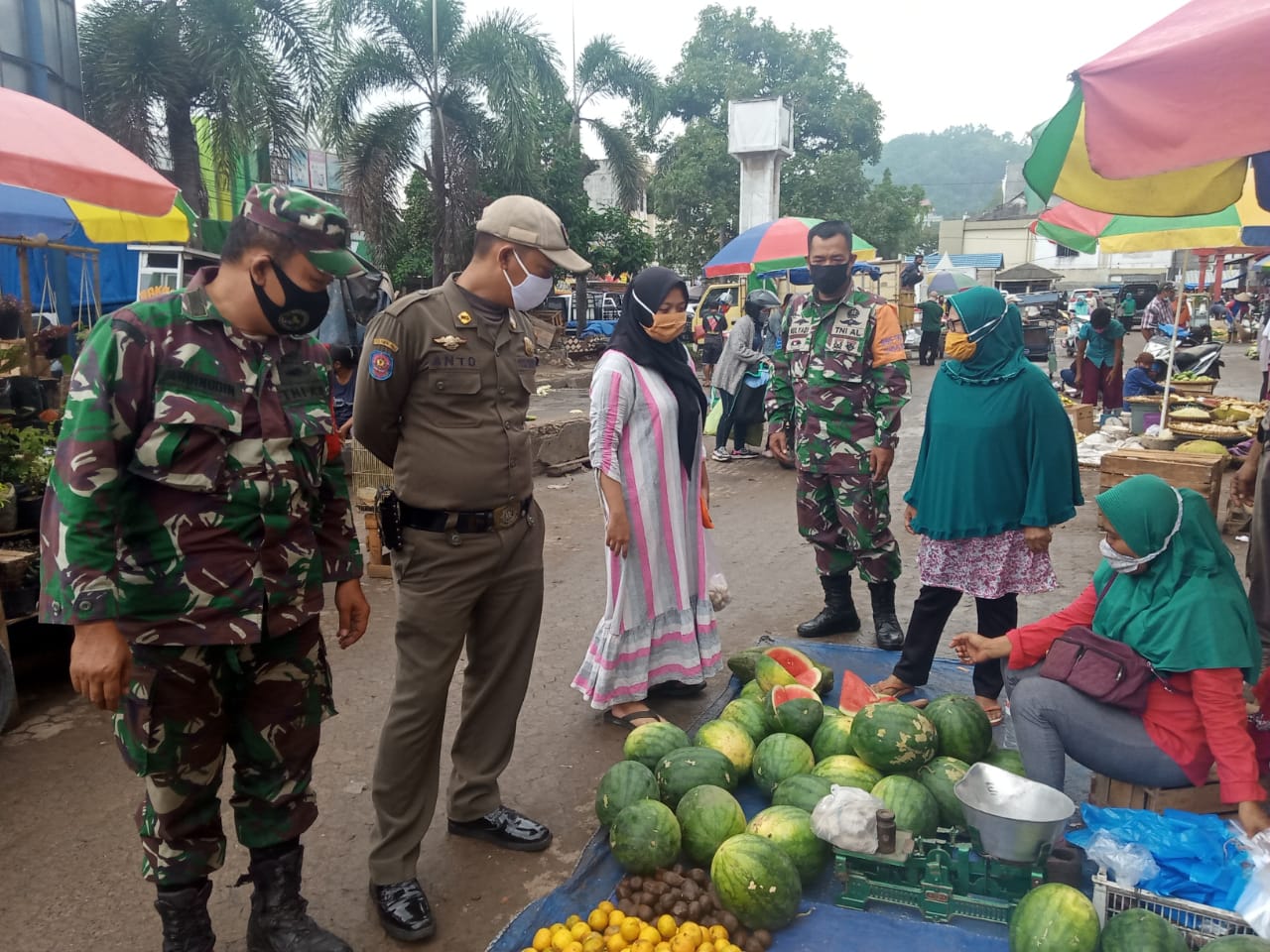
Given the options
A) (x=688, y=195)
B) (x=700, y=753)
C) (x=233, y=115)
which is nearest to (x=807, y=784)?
(x=700, y=753)

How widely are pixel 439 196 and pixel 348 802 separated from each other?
691 inches

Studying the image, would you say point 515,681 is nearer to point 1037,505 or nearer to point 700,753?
point 700,753

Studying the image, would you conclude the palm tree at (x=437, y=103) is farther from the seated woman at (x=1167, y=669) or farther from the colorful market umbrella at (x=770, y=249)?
the seated woman at (x=1167, y=669)

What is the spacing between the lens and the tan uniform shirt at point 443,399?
9.21 feet

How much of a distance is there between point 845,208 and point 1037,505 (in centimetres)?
3482

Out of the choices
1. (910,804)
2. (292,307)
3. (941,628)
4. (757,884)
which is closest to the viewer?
(292,307)

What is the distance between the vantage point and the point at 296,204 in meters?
2.34

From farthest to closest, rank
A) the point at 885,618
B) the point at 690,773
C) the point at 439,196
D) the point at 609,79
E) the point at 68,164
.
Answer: the point at 609,79
the point at 439,196
the point at 885,618
the point at 68,164
the point at 690,773

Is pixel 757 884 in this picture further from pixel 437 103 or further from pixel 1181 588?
pixel 437 103

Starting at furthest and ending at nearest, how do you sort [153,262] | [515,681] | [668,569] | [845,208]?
[845,208] < [153,262] < [668,569] < [515,681]

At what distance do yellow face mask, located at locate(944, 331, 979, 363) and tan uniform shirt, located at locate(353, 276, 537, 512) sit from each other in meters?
1.98

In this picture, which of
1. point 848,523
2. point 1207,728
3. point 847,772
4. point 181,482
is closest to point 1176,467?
point 848,523

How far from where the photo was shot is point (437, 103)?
18797mm

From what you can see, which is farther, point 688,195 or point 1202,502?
point 688,195
